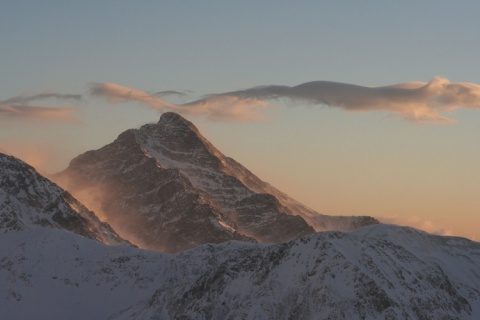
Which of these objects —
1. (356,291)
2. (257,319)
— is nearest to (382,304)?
(356,291)

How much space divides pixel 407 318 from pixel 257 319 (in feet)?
86.6

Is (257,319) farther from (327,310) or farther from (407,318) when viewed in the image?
(407,318)

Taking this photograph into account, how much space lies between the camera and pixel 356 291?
199000 mm

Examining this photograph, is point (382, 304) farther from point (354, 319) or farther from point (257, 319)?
point (257, 319)

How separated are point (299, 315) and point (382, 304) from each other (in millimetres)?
14652

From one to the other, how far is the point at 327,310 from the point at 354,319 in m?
4.98

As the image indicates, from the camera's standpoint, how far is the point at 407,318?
198 meters

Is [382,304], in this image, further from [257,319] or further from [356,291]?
[257,319]

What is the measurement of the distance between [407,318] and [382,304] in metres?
5.26

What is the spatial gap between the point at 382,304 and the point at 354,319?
22.3 ft

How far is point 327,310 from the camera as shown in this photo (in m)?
196

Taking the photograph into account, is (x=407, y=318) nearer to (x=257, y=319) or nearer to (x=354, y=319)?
(x=354, y=319)

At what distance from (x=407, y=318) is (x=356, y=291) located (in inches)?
397

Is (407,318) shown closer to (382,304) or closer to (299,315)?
(382,304)
